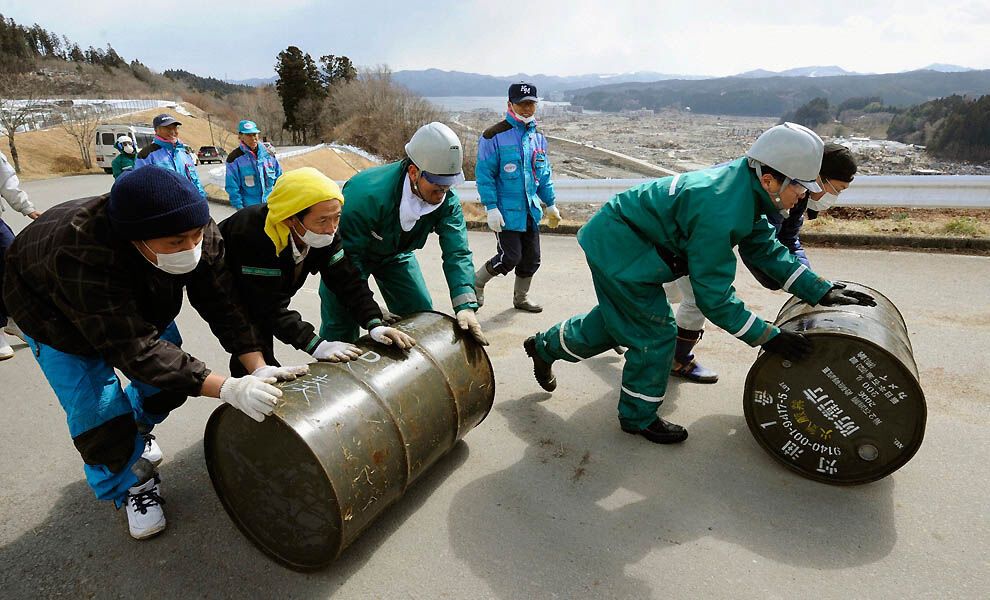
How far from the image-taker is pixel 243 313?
294cm

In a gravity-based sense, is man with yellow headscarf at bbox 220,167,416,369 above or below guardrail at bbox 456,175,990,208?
above

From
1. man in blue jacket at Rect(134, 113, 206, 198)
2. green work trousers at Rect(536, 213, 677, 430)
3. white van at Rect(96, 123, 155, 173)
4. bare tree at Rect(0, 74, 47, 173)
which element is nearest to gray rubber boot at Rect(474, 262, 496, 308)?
green work trousers at Rect(536, 213, 677, 430)

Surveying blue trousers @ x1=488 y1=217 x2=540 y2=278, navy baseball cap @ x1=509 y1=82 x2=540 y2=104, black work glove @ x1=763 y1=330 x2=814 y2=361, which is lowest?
blue trousers @ x1=488 y1=217 x2=540 y2=278

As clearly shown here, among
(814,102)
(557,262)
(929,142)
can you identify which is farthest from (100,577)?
(814,102)

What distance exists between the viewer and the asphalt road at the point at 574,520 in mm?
2500

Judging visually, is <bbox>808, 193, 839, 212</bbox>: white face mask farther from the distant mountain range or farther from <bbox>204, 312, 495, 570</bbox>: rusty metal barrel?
the distant mountain range

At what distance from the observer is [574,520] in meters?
2.88

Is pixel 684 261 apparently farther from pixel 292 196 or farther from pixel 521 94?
pixel 521 94

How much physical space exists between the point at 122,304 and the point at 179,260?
0.28 meters

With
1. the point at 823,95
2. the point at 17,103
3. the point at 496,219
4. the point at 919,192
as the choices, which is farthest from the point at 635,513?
the point at 823,95

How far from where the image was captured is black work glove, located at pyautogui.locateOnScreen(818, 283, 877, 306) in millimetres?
3281

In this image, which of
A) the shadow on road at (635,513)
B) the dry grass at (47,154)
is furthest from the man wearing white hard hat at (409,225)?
the dry grass at (47,154)

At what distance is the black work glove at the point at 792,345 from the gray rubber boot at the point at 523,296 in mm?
2942

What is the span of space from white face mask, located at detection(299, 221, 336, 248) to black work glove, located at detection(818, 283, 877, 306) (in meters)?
2.84
